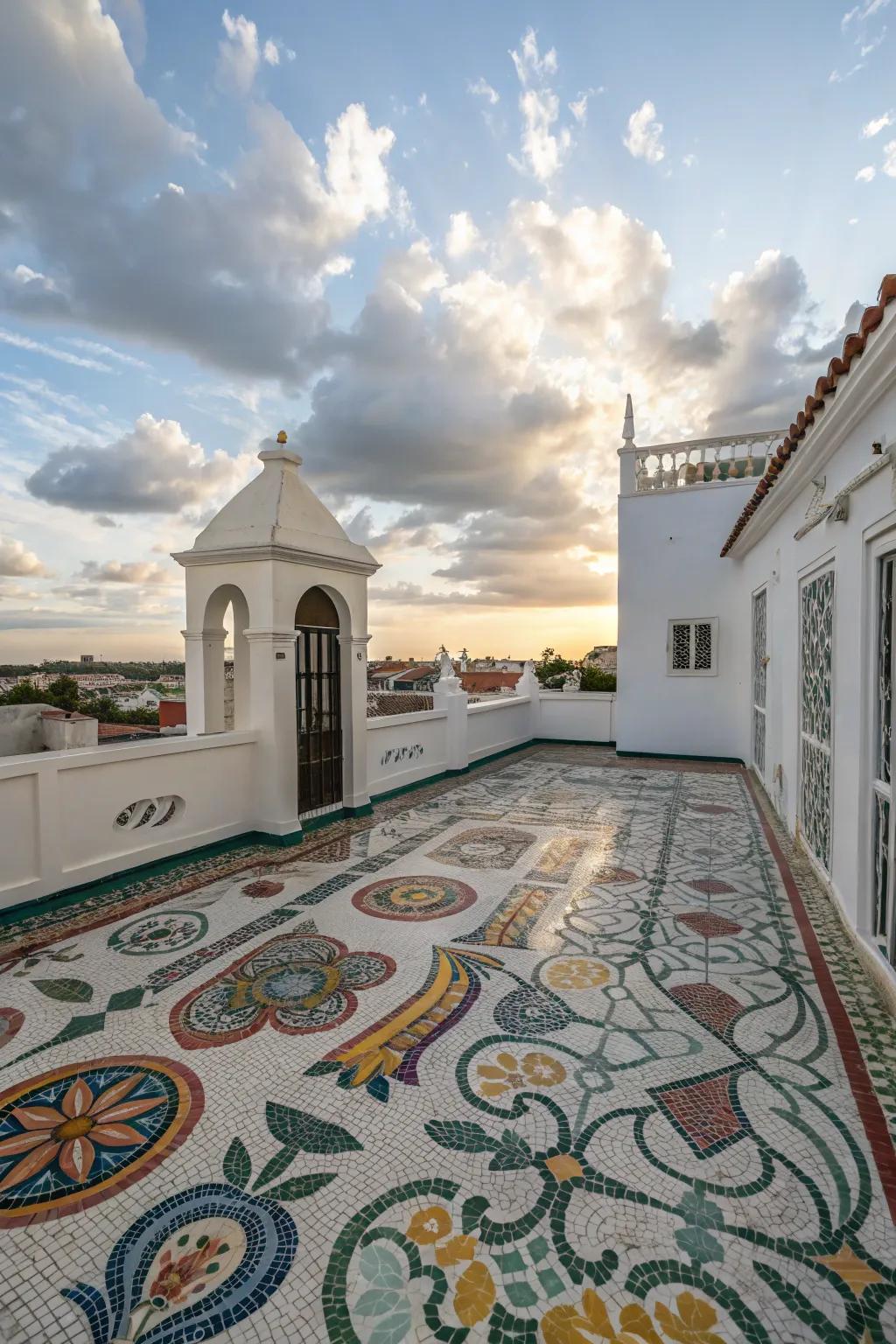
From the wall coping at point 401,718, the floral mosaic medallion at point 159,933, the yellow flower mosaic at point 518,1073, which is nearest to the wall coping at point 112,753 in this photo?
the floral mosaic medallion at point 159,933

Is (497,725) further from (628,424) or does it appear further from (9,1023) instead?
(9,1023)

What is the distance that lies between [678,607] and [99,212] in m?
9.06

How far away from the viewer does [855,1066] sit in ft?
7.89

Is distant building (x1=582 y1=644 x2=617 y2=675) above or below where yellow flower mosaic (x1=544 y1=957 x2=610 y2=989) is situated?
above

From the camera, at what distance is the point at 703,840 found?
558 cm

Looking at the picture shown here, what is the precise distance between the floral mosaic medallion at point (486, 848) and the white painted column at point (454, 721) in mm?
2794

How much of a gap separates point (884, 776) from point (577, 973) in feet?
6.21

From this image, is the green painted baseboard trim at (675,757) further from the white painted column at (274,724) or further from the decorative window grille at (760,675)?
the white painted column at (274,724)

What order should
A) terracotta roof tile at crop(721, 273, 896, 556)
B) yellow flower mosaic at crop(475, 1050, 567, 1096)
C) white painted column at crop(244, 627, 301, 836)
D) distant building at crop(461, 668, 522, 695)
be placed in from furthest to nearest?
distant building at crop(461, 668, 522, 695) → white painted column at crop(244, 627, 301, 836) → terracotta roof tile at crop(721, 273, 896, 556) → yellow flower mosaic at crop(475, 1050, 567, 1096)

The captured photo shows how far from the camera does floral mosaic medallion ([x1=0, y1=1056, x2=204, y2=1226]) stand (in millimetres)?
1818

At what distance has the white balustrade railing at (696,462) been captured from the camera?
968cm

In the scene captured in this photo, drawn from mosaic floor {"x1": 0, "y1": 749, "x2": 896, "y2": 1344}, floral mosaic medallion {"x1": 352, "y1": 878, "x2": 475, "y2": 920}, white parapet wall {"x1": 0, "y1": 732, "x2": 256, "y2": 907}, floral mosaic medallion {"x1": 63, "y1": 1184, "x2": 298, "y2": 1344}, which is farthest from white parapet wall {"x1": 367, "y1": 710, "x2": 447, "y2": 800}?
floral mosaic medallion {"x1": 63, "y1": 1184, "x2": 298, "y2": 1344}

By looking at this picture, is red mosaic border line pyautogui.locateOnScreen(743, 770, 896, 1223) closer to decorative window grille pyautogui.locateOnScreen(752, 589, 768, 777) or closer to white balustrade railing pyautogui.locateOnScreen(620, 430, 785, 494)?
decorative window grille pyautogui.locateOnScreen(752, 589, 768, 777)

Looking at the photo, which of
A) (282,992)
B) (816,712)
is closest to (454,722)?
(816,712)
